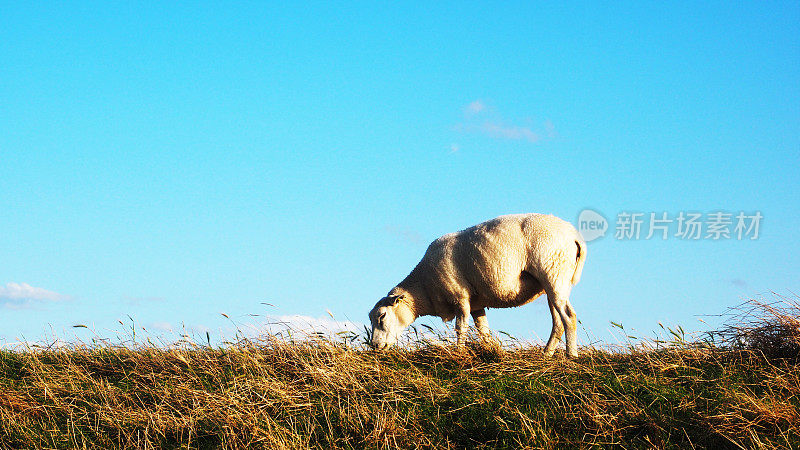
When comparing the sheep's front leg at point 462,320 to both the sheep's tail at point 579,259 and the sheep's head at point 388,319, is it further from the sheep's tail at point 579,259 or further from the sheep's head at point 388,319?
the sheep's tail at point 579,259

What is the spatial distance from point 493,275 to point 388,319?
6.50 feet

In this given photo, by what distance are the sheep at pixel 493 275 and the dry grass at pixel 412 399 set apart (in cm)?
135

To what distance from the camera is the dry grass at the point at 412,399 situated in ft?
21.8

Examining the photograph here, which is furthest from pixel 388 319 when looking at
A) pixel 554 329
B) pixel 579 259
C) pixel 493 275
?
pixel 579 259

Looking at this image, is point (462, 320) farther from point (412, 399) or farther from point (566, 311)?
point (412, 399)

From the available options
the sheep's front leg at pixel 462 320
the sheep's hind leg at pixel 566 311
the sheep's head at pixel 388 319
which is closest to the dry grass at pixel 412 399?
the sheep's hind leg at pixel 566 311

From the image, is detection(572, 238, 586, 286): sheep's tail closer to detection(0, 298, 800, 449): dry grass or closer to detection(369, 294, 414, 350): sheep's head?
detection(0, 298, 800, 449): dry grass

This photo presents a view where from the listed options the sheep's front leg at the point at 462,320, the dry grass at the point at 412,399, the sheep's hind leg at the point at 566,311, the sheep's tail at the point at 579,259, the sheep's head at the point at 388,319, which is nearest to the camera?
the dry grass at the point at 412,399

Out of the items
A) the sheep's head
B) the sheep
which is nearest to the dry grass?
the sheep

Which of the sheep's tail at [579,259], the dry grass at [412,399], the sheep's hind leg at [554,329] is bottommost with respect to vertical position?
the sheep's hind leg at [554,329]

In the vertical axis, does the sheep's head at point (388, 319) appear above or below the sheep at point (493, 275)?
below

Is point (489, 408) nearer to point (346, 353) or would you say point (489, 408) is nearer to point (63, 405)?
point (346, 353)

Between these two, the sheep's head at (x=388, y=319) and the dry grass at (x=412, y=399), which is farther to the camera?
the sheep's head at (x=388, y=319)

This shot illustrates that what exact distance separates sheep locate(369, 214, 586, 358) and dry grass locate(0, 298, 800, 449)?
53.0 inches
